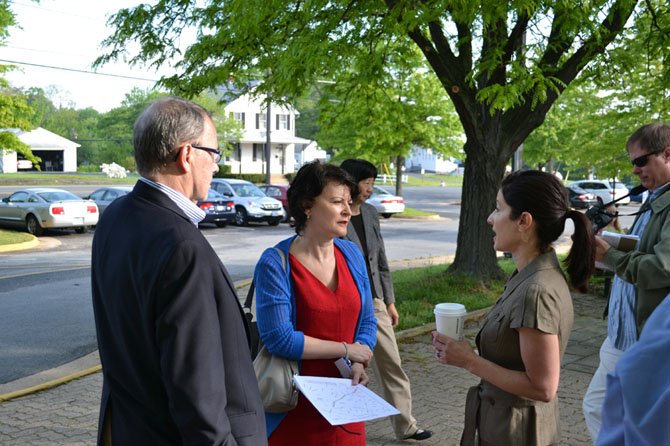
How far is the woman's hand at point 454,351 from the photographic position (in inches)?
110

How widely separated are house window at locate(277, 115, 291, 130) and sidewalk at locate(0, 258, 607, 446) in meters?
63.9

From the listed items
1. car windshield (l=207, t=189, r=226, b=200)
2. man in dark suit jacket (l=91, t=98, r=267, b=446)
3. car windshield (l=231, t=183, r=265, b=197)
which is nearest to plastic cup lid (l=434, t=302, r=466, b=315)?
man in dark suit jacket (l=91, t=98, r=267, b=446)

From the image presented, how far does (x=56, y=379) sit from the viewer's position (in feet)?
22.7

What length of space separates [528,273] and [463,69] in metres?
8.24

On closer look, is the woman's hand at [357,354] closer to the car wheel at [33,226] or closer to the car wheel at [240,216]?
the car wheel at [33,226]

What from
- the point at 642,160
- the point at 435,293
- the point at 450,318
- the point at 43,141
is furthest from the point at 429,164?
the point at 450,318

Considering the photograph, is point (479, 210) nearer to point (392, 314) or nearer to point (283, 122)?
point (392, 314)

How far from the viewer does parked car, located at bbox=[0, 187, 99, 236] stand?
22016 mm

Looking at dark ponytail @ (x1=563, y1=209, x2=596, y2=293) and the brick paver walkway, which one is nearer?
dark ponytail @ (x1=563, y1=209, x2=596, y2=293)

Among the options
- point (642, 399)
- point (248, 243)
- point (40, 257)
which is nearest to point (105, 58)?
point (40, 257)

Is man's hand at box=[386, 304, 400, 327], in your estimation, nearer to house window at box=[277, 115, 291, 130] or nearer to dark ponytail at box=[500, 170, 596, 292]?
dark ponytail at box=[500, 170, 596, 292]

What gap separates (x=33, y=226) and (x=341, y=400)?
21.6 metres

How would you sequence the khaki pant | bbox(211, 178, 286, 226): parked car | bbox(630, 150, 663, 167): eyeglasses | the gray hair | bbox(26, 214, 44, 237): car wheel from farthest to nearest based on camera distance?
1. bbox(211, 178, 286, 226): parked car
2. bbox(26, 214, 44, 237): car wheel
3. the khaki pant
4. bbox(630, 150, 663, 167): eyeglasses
5. the gray hair

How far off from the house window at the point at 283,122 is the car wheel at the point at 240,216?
44.8 metres
